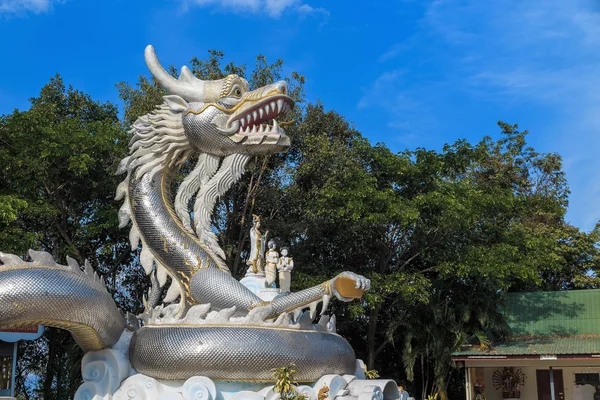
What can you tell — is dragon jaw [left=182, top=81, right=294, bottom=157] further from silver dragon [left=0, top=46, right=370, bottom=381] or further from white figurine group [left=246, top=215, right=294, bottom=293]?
white figurine group [left=246, top=215, right=294, bottom=293]

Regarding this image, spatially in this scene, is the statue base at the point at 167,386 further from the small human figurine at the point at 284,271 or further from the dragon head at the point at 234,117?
the small human figurine at the point at 284,271

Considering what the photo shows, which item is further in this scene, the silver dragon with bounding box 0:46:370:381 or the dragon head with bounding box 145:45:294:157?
the dragon head with bounding box 145:45:294:157

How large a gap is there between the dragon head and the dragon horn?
0.03 meters

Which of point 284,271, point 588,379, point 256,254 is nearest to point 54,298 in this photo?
point 256,254

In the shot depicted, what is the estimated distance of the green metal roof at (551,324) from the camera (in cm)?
1614

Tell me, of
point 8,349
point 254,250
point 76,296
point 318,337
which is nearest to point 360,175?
point 254,250

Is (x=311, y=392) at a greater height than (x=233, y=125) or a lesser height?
lesser

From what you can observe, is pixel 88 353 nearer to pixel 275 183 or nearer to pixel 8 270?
pixel 8 270

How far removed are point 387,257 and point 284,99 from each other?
11050mm

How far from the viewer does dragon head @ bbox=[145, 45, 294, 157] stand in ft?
21.8

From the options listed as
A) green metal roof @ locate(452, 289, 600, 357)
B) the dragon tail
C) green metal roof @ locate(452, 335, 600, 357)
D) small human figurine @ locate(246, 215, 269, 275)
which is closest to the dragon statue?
the dragon tail

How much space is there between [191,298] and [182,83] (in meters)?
2.27

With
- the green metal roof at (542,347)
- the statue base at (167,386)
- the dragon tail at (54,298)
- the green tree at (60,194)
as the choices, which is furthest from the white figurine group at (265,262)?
the green metal roof at (542,347)

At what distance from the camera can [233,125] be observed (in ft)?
21.8
